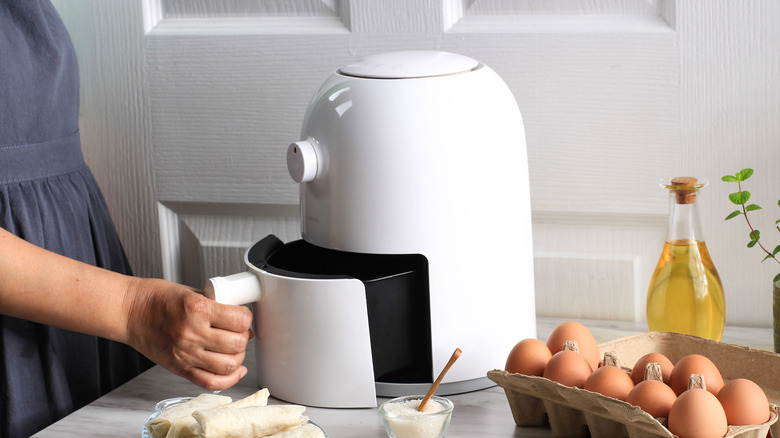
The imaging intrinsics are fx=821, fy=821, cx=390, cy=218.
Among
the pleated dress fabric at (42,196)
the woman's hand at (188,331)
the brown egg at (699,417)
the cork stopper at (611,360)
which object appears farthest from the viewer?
the pleated dress fabric at (42,196)

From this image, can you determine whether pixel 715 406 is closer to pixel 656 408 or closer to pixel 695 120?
pixel 656 408

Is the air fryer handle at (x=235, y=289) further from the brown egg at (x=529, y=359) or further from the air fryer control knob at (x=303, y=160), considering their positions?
the brown egg at (x=529, y=359)

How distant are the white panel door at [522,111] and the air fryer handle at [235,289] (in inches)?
13.6

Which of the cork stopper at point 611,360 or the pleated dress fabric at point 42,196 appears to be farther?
the pleated dress fabric at point 42,196

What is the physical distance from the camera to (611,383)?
66 cm

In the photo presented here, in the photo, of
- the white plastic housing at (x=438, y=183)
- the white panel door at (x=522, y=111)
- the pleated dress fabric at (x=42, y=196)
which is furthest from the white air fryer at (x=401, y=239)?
the pleated dress fabric at (x=42, y=196)

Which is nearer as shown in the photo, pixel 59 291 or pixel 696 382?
pixel 696 382

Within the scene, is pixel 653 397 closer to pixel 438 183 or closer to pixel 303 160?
pixel 438 183

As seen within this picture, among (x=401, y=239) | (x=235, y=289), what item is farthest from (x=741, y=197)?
(x=235, y=289)

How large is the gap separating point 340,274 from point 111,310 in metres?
0.24

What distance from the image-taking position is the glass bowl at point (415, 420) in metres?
0.69

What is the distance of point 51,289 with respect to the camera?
0.83 meters

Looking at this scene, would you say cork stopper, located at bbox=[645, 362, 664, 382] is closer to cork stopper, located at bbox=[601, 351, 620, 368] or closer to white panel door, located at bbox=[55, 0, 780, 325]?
cork stopper, located at bbox=[601, 351, 620, 368]

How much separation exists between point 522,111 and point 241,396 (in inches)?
19.1
